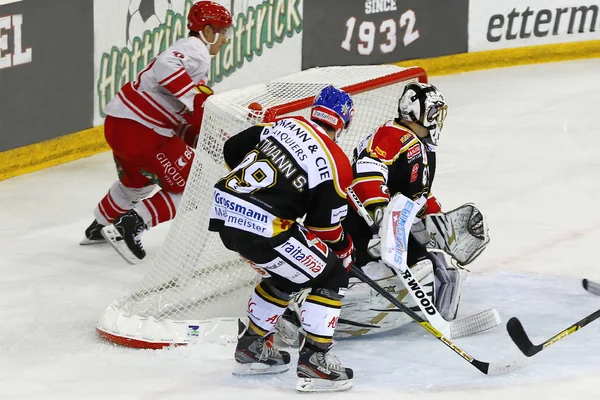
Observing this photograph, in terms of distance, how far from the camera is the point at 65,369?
387 cm

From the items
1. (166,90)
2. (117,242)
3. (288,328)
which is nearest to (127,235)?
(117,242)

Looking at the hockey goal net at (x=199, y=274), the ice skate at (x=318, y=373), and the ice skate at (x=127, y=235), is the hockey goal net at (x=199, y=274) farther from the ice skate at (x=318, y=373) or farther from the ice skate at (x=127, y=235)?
the ice skate at (x=127, y=235)

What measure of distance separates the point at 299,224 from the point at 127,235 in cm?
151

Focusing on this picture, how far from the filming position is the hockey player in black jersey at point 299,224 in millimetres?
3527

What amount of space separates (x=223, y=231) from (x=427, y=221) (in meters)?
1.10

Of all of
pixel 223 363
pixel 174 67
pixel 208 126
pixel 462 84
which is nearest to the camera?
pixel 223 363

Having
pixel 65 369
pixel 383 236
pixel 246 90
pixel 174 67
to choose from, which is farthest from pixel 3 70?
pixel 383 236

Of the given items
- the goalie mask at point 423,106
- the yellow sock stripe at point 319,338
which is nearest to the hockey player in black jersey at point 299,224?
the yellow sock stripe at point 319,338

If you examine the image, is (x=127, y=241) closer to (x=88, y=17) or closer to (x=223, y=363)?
(x=223, y=363)

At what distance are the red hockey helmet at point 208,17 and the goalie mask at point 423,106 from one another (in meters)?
1.13

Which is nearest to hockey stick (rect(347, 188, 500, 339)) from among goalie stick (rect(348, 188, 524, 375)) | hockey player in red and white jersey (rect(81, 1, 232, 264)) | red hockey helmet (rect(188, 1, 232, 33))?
goalie stick (rect(348, 188, 524, 375))

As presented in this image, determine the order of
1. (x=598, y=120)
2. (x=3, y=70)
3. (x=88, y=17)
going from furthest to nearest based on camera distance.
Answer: (x=598, y=120)
(x=88, y=17)
(x=3, y=70)

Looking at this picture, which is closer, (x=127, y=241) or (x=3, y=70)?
(x=127, y=241)

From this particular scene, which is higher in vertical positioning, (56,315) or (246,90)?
(246,90)
